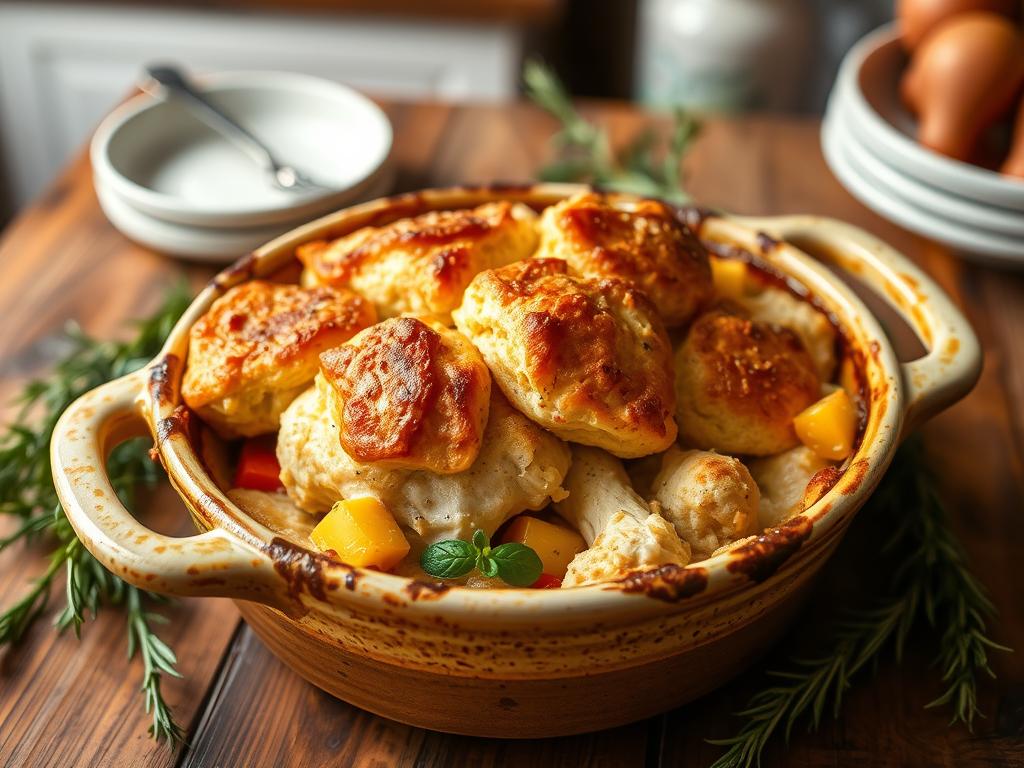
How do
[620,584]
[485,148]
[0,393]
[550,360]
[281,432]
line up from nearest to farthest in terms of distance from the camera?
[620,584] → [550,360] → [281,432] → [0,393] → [485,148]

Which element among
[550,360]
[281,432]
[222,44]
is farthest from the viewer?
[222,44]

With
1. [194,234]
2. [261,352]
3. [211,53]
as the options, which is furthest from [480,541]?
[211,53]

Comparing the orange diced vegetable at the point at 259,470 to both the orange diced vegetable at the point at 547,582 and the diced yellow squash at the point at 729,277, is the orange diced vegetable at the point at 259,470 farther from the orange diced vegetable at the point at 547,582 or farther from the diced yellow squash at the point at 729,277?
the diced yellow squash at the point at 729,277

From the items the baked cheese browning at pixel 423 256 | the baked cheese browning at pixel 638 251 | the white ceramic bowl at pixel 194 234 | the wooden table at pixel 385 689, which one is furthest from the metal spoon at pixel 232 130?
the baked cheese browning at pixel 638 251

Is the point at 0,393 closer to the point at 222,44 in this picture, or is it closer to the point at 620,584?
the point at 620,584

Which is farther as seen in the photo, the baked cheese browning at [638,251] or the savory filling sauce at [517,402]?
the baked cheese browning at [638,251]

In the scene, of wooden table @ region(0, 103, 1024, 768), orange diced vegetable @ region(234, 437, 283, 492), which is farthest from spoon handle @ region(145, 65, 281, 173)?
orange diced vegetable @ region(234, 437, 283, 492)

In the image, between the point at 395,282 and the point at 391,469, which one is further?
the point at 395,282

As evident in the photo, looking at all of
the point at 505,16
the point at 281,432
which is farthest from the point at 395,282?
the point at 505,16
